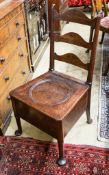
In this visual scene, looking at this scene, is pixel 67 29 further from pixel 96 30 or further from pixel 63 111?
pixel 63 111

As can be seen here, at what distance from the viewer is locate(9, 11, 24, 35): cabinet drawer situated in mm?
1780

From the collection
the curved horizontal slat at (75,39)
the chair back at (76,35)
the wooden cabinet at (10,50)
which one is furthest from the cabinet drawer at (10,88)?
the curved horizontal slat at (75,39)

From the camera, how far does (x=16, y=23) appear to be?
6.19ft

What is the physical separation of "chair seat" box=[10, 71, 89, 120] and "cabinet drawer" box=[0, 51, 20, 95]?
23cm

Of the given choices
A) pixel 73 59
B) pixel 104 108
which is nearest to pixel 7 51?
pixel 73 59

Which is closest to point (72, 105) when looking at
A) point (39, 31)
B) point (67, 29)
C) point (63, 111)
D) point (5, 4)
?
→ point (63, 111)

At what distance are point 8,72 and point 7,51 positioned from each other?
0.65 feet

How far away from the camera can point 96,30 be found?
1.38 meters

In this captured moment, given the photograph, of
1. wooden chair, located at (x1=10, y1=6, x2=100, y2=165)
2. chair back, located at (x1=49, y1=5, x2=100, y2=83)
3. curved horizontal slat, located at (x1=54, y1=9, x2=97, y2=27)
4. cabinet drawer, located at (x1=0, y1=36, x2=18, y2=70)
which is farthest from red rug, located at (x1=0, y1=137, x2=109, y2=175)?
curved horizontal slat, located at (x1=54, y1=9, x2=97, y2=27)

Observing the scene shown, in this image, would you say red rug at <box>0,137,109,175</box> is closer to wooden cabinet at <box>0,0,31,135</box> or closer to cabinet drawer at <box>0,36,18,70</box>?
wooden cabinet at <box>0,0,31,135</box>

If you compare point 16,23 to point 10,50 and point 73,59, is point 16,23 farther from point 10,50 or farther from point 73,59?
point 73,59

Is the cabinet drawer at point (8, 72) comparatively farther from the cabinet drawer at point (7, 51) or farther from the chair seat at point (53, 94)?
the chair seat at point (53, 94)

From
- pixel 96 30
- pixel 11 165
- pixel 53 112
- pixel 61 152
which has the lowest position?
pixel 11 165

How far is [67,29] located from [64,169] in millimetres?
3118
